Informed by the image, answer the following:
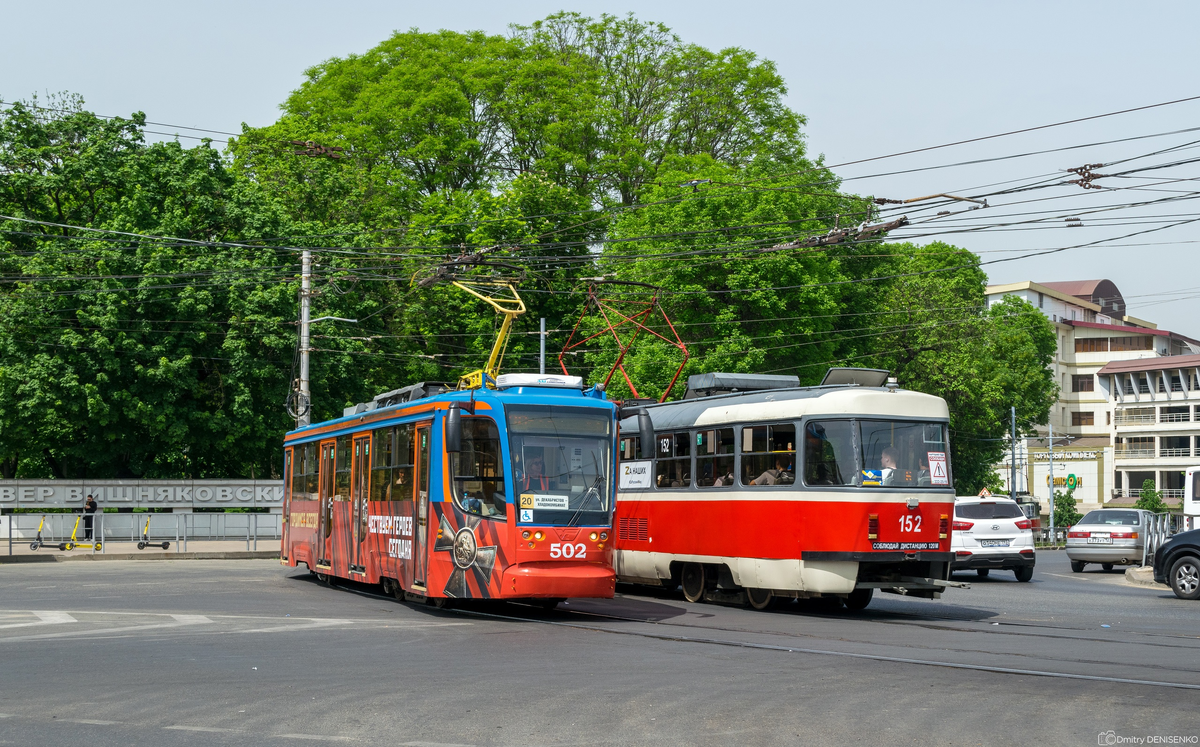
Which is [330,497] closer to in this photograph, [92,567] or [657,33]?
[92,567]

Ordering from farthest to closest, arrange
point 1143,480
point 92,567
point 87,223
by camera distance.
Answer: point 1143,480 → point 87,223 → point 92,567

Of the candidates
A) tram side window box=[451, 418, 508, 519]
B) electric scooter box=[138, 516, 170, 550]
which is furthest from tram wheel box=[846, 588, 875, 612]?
electric scooter box=[138, 516, 170, 550]

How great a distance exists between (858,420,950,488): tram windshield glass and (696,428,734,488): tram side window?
2.34 meters

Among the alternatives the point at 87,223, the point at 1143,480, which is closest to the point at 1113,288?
the point at 1143,480

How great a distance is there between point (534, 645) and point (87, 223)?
32839mm

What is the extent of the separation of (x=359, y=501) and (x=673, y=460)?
4.95m

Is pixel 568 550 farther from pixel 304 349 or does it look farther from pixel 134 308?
pixel 134 308

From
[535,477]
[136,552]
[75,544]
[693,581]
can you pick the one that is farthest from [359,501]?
[75,544]

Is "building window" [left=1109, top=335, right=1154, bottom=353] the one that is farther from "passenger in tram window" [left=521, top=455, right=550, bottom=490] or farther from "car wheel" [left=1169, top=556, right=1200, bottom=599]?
"passenger in tram window" [left=521, top=455, right=550, bottom=490]

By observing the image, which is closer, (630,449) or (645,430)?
(645,430)

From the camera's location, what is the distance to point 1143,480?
95.7m

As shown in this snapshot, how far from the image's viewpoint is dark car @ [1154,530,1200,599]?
21906 millimetres

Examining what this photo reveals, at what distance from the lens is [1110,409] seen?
327 ft

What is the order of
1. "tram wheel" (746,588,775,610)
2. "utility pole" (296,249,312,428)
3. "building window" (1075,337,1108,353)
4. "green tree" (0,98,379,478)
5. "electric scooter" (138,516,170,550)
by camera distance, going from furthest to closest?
"building window" (1075,337,1108,353), "green tree" (0,98,379,478), "electric scooter" (138,516,170,550), "utility pole" (296,249,312,428), "tram wheel" (746,588,775,610)
